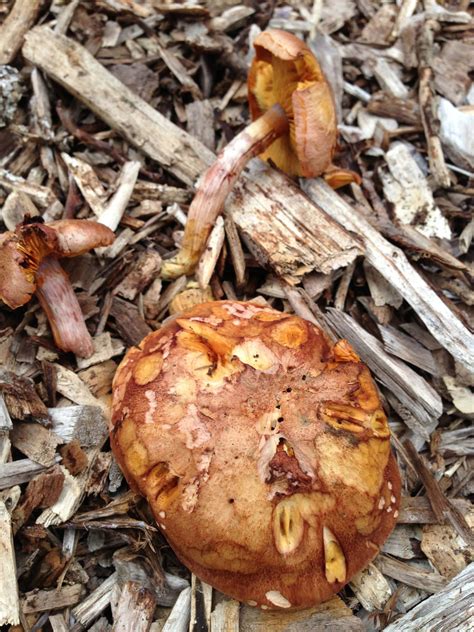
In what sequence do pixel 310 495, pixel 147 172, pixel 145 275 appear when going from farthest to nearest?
pixel 147 172
pixel 145 275
pixel 310 495

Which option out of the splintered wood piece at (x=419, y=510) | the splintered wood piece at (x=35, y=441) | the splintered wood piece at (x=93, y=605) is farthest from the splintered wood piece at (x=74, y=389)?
the splintered wood piece at (x=419, y=510)

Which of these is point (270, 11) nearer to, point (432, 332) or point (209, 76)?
point (209, 76)

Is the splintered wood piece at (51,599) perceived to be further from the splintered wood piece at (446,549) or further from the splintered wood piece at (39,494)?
the splintered wood piece at (446,549)

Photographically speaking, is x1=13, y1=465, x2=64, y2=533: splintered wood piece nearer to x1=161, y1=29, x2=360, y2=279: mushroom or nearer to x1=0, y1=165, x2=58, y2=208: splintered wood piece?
x1=161, y1=29, x2=360, y2=279: mushroom

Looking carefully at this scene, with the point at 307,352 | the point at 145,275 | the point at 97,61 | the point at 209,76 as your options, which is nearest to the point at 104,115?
the point at 97,61

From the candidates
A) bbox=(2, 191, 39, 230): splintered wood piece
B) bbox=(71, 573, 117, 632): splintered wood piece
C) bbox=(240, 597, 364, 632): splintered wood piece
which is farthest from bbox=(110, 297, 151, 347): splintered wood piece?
bbox=(240, 597, 364, 632): splintered wood piece

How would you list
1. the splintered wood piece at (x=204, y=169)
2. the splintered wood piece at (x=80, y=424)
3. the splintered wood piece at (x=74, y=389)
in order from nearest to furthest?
the splintered wood piece at (x=80, y=424)
the splintered wood piece at (x=74, y=389)
the splintered wood piece at (x=204, y=169)

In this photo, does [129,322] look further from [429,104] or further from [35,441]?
[429,104]
